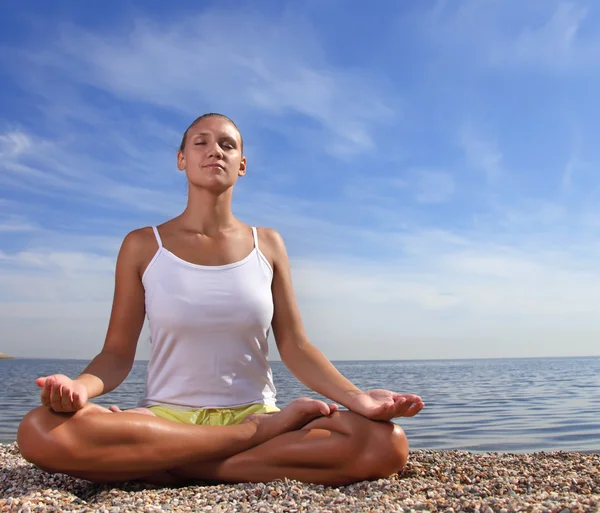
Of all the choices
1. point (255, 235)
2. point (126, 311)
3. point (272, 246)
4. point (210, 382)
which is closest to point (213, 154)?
point (255, 235)

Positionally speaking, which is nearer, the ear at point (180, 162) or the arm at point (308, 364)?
the arm at point (308, 364)

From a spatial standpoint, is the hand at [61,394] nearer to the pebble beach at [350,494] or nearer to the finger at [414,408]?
the pebble beach at [350,494]

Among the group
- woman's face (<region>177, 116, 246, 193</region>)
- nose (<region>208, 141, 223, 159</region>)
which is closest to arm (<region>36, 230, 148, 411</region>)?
woman's face (<region>177, 116, 246, 193</region>)

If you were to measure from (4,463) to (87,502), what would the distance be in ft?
5.48

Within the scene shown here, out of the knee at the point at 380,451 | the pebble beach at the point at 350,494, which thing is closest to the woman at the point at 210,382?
the knee at the point at 380,451

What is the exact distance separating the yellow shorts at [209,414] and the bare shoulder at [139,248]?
980mm

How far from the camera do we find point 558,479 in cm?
361

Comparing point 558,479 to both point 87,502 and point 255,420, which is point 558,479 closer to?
point 255,420

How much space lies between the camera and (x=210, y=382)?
388cm

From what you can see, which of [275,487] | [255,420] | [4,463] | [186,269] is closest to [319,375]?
[255,420]

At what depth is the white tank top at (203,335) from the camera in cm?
387

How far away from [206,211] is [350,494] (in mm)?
2125

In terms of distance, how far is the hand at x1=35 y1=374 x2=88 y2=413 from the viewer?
3125mm

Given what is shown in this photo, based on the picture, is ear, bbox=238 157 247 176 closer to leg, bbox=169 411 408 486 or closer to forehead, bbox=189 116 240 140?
forehead, bbox=189 116 240 140
